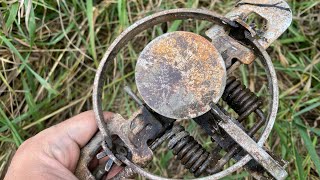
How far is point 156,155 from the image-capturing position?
1743mm

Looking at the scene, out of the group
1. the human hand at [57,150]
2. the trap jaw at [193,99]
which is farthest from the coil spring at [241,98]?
the human hand at [57,150]

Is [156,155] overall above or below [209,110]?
below

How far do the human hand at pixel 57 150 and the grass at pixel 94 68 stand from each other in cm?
20

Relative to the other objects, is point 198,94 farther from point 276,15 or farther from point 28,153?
point 28,153

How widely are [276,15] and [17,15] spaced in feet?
2.93

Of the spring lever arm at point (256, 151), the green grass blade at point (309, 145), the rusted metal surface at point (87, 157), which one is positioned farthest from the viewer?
the green grass blade at point (309, 145)

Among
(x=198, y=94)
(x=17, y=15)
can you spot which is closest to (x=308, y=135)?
(x=198, y=94)

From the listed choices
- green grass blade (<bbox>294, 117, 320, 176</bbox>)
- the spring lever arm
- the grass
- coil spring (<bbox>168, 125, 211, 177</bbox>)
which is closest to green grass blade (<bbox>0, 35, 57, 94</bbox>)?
Result: the grass

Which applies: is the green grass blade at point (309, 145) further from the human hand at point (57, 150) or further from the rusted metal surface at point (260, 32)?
the human hand at point (57, 150)

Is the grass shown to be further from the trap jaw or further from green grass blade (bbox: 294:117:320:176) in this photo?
the trap jaw

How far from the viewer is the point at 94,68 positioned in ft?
5.77

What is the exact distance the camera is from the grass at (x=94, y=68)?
5.41 feet

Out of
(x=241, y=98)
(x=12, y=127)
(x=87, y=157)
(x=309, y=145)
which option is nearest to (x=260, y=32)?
(x=241, y=98)

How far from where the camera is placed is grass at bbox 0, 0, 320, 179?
5.41 ft
